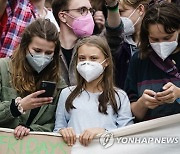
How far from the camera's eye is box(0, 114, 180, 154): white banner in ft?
12.5

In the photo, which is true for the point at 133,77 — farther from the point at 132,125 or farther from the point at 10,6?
the point at 10,6

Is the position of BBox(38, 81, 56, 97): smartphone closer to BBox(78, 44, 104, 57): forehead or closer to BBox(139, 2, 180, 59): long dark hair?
BBox(78, 44, 104, 57): forehead

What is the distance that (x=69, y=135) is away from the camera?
3854mm

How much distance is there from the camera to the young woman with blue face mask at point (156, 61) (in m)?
4.18

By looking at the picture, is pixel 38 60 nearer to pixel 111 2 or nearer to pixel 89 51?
pixel 89 51

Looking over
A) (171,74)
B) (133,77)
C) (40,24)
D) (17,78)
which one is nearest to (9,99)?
(17,78)

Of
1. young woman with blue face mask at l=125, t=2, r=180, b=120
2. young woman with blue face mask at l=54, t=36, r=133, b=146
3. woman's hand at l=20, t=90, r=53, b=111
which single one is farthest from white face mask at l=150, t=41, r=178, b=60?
woman's hand at l=20, t=90, r=53, b=111

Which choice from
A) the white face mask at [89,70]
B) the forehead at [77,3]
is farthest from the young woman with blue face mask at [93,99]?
the forehead at [77,3]

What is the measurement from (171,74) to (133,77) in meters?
0.30

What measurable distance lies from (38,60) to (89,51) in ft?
1.29

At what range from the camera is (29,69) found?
14.5ft

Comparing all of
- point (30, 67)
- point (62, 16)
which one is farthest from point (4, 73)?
point (62, 16)

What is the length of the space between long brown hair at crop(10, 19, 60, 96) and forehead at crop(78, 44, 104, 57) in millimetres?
231

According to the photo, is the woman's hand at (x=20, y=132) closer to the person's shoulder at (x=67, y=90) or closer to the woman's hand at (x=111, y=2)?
the person's shoulder at (x=67, y=90)
